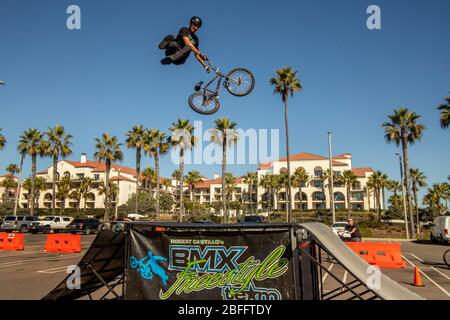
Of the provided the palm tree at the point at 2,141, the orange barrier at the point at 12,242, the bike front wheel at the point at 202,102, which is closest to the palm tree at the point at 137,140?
the palm tree at the point at 2,141

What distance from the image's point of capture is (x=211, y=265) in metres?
5.04

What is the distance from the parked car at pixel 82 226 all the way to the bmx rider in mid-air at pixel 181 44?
29.4 metres

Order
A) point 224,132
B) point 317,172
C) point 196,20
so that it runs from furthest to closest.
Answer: point 317,172 → point 224,132 → point 196,20

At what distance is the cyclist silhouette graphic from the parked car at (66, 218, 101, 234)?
1193 inches

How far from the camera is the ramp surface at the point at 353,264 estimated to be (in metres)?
3.92

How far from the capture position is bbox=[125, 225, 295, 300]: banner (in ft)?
16.0

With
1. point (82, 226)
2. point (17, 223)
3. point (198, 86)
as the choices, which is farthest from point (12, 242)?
point (198, 86)

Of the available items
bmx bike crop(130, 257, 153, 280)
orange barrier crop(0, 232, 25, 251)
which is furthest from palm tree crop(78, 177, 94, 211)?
bmx bike crop(130, 257, 153, 280)

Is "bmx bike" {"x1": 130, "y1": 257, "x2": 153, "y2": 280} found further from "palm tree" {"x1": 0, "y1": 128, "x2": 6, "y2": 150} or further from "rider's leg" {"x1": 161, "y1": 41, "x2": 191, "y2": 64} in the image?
"palm tree" {"x1": 0, "y1": 128, "x2": 6, "y2": 150}
